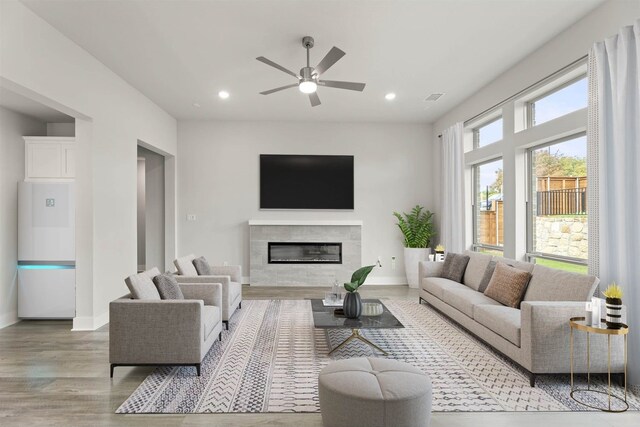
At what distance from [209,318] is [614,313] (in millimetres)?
3119

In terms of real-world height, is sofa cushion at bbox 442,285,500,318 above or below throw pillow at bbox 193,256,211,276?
below

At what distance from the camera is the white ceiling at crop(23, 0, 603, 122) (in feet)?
11.1

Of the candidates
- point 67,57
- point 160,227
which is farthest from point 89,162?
point 160,227

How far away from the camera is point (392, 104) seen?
20.7 feet

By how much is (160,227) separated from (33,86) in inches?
170

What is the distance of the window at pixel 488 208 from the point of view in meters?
5.58

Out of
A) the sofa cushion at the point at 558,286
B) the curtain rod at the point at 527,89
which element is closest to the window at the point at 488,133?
the curtain rod at the point at 527,89

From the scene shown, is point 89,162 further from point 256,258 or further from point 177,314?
point 256,258

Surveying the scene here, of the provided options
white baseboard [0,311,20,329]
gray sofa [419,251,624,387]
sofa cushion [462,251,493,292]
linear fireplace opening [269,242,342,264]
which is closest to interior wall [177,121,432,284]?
linear fireplace opening [269,242,342,264]

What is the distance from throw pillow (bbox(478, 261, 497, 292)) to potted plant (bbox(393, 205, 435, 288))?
2.50 m

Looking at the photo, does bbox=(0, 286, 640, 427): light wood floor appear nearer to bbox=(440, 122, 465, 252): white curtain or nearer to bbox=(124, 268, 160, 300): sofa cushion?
bbox=(124, 268, 160, 300): sofa cushion

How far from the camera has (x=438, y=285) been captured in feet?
16.5

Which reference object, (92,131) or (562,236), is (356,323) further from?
(92,131)

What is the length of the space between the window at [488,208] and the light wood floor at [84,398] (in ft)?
10.9
